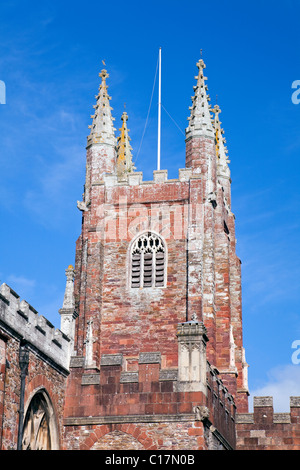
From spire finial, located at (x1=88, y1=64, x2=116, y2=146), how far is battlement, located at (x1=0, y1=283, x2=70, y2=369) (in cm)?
1723

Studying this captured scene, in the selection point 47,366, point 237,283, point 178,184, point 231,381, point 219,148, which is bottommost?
point 47,366

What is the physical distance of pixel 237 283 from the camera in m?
48.4

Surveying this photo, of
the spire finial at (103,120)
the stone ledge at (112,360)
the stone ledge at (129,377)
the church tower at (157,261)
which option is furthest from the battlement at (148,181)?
the stone ledge at (129,377)

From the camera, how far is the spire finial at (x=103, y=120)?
47375 millimetres

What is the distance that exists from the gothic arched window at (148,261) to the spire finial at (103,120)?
571cm

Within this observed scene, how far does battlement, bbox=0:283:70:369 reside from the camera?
27.0 m

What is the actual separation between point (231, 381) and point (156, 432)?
1363 centimetres

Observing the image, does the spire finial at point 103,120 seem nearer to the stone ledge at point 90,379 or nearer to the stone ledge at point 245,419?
the stone ledge at point 245,419

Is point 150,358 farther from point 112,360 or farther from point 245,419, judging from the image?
point 245,419

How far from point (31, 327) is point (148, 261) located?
1578 cm
